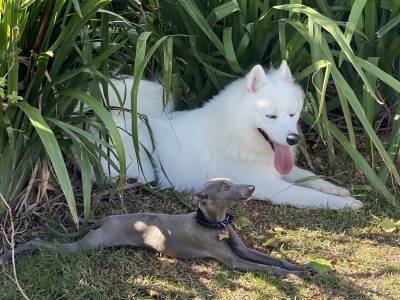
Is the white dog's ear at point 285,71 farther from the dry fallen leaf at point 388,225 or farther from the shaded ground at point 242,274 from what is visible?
the dry fallen leaf at point 388,225

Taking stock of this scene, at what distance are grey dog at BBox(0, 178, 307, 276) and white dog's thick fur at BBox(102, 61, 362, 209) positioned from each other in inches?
29.5

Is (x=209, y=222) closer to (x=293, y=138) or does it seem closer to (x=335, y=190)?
(x=293, y=138)

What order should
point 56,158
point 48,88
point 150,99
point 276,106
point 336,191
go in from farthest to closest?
point 150,99
point 336,191
point 276,106
point 48,88
point 56,158

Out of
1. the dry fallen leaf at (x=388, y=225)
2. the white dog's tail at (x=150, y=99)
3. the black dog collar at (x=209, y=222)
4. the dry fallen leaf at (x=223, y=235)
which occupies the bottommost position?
the dry fallen leaf at (x=388, y=225)

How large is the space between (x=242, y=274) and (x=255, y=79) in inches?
48.8

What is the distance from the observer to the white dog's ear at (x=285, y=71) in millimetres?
4058

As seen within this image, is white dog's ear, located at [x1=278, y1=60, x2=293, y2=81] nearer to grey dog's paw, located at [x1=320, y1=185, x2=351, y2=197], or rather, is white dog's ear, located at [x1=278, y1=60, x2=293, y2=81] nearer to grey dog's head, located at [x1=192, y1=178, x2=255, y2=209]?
grey dog's paw, located at [x1=320, y1=185, x2=351, y2=197]

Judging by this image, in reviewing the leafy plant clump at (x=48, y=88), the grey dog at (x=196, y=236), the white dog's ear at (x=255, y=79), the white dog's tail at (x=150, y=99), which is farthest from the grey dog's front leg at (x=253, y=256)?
the white dog's tail at (x=150, y=99)

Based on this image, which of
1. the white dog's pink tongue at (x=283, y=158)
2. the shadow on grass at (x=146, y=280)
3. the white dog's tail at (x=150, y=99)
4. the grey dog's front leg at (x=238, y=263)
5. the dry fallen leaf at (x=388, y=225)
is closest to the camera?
the shadow on grass at (x=146, y=280)

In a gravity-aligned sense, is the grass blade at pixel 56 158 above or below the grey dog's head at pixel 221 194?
above

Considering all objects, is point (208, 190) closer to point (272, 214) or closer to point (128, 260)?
point (128, 260)

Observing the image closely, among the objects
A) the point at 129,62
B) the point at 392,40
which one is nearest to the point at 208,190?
the point at 129,62

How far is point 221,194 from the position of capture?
328cm

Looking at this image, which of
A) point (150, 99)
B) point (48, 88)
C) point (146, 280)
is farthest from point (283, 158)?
point (48, 88)
